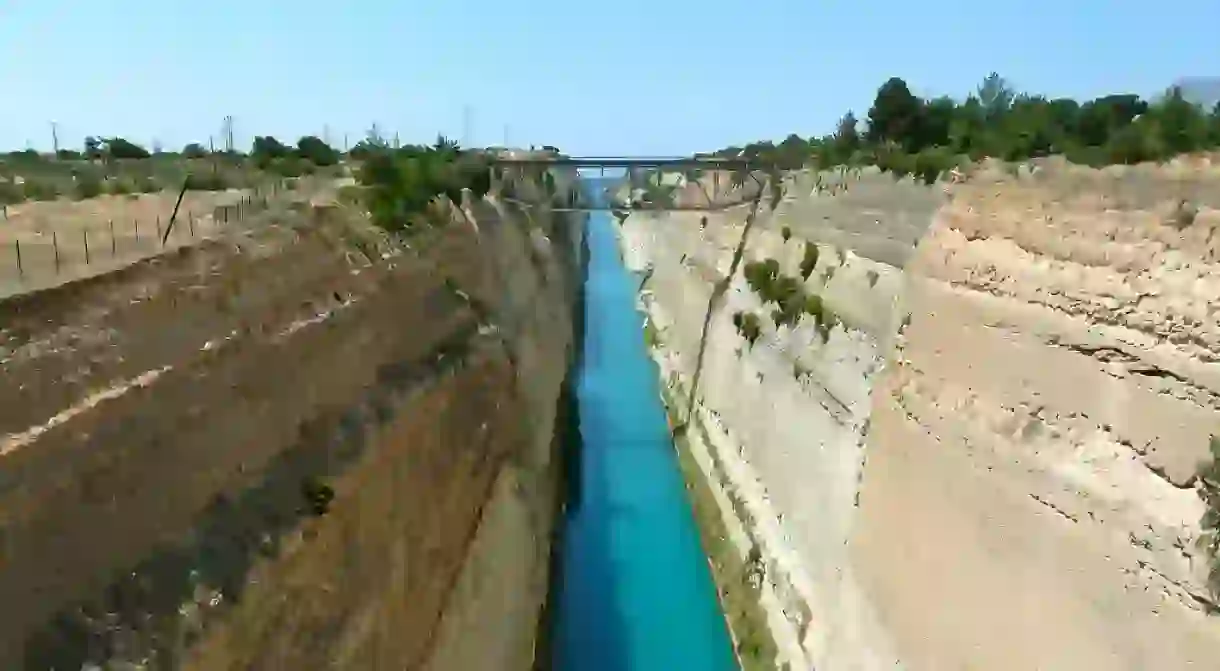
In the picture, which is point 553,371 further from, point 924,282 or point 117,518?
point 117,518

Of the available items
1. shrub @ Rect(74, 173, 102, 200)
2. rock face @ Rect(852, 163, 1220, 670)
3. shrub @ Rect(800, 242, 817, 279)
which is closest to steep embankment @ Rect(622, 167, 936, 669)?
shrub @ Rect(800, 242, 817, 279)

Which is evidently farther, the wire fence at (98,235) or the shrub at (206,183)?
the shrub at (206,183)

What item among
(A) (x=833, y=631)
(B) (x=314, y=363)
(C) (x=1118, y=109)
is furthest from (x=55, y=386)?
(C) (x=1118, y=109)

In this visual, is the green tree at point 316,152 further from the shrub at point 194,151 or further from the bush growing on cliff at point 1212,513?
the bush growing on cliff at point 1212,513

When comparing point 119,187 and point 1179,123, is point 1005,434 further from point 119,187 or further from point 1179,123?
point 119,187

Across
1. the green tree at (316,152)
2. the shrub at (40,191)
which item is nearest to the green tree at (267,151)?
the green tree at (316,152)
